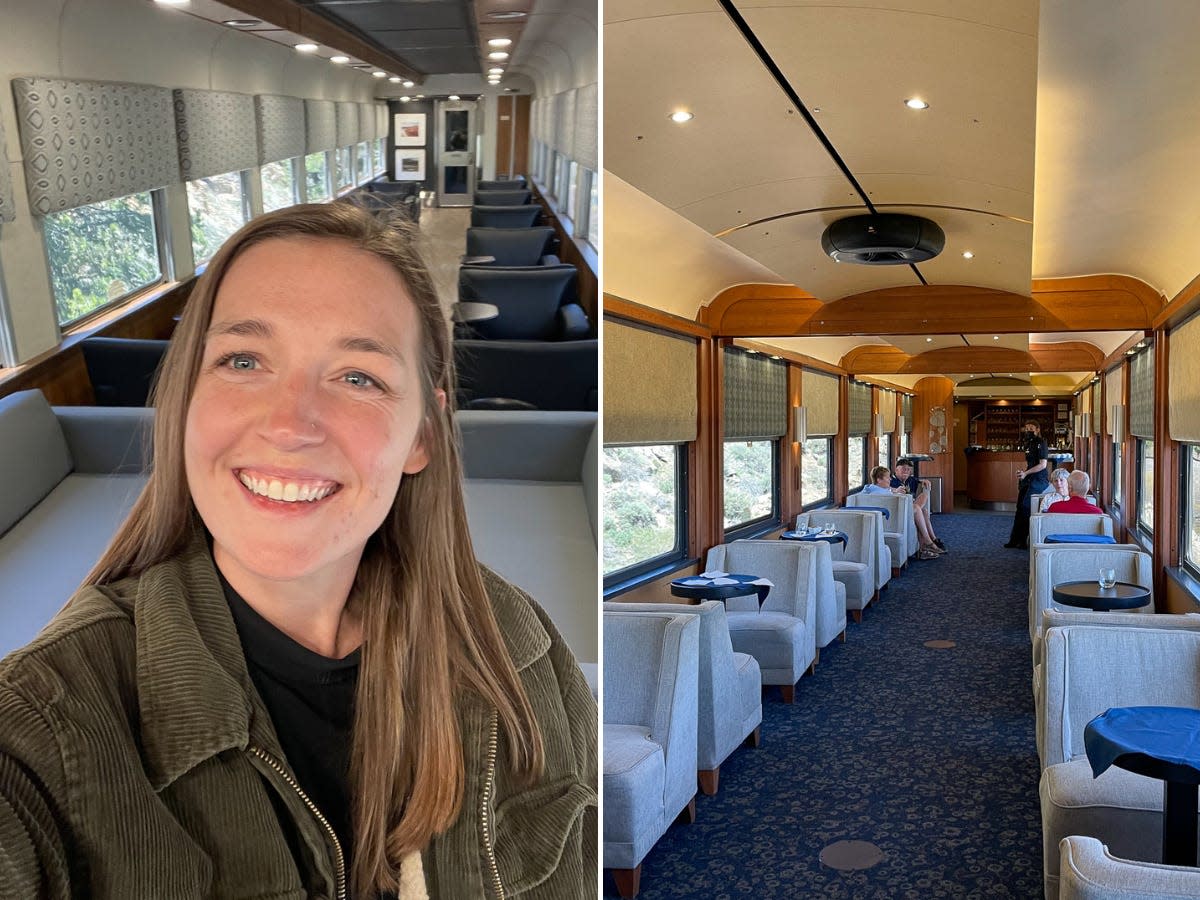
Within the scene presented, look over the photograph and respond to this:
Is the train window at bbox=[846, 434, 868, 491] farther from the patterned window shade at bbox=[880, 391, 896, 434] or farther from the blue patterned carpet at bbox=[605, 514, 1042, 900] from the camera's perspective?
the blue patterned carpet at bbox=[605, 514, 1042, 900]

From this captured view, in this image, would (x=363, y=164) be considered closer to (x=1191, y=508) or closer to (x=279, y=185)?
(x=279, y=185)

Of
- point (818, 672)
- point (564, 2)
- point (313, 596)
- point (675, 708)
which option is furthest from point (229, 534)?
point (818, 672)

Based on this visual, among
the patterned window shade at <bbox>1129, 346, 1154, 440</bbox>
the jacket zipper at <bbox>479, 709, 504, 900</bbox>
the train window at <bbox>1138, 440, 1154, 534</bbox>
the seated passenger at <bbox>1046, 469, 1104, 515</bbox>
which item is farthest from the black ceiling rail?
the train window at <bbox>1138, 440, 1154, 534</bbox>

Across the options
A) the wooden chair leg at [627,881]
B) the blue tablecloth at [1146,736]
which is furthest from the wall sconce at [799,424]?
the wooden chair leg at [627,881]

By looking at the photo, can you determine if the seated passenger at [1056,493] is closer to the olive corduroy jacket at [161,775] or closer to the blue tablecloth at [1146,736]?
the blue tablecloth at [1146,736]

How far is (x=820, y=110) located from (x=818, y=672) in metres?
4.49

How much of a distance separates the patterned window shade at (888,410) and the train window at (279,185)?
55.1 ft

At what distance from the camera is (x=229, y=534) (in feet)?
2.00

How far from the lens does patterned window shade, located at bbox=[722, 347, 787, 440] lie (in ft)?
28.0

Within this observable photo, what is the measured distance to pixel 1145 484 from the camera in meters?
9.57

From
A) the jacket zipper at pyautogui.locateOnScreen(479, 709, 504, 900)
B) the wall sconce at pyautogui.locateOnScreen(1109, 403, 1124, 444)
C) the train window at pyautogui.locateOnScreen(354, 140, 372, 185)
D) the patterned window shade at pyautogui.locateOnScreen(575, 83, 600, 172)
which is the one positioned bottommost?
the jacket zipper at pyautogui.locateOnScreen(479, 709, 504, 900)

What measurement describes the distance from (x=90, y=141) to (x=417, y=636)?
358 mm

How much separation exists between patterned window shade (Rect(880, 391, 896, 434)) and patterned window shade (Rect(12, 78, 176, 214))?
16.9m

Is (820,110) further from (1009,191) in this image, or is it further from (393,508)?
(393,508)
